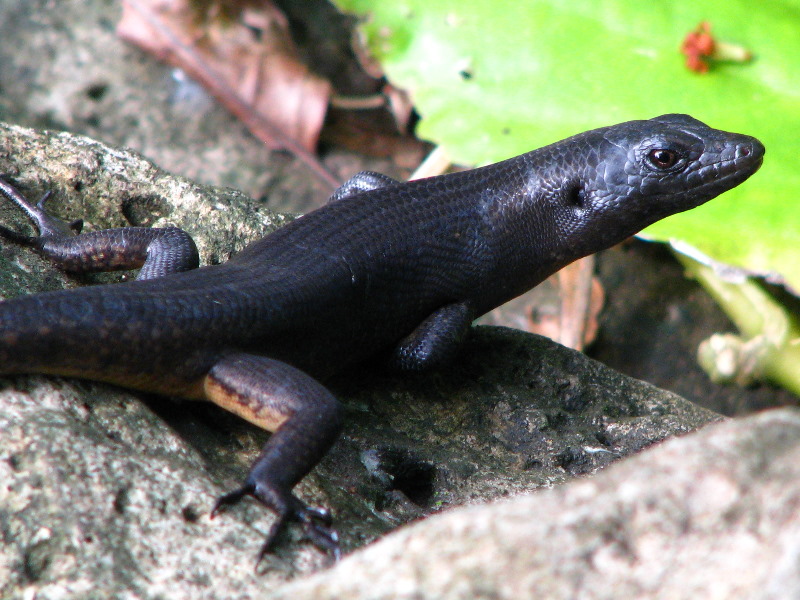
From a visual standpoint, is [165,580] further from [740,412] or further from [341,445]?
[740,412]

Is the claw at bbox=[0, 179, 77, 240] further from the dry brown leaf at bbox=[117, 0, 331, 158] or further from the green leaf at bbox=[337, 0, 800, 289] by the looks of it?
the dry brown leaf at bbox=[117, 0, 331, 158]

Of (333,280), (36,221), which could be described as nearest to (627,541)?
(333,280)

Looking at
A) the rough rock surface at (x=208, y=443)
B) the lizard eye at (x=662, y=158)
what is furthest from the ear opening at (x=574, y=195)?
the rough rock surface at (x=208, y=443)

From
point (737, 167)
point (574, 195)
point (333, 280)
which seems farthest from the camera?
point (574, 195)

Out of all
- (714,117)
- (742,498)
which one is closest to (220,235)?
(714,117)

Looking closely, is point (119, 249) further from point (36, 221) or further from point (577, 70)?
point (577, 70)

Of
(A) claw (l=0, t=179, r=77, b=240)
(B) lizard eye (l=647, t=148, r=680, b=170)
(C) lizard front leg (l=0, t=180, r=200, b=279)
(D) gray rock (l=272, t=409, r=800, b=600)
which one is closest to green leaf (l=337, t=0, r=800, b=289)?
(B) lizard eye (l=647, t=148, r=680, b=170)

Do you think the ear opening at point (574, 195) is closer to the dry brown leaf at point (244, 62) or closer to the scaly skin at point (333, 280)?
the scaly skin at point (333, 280)
